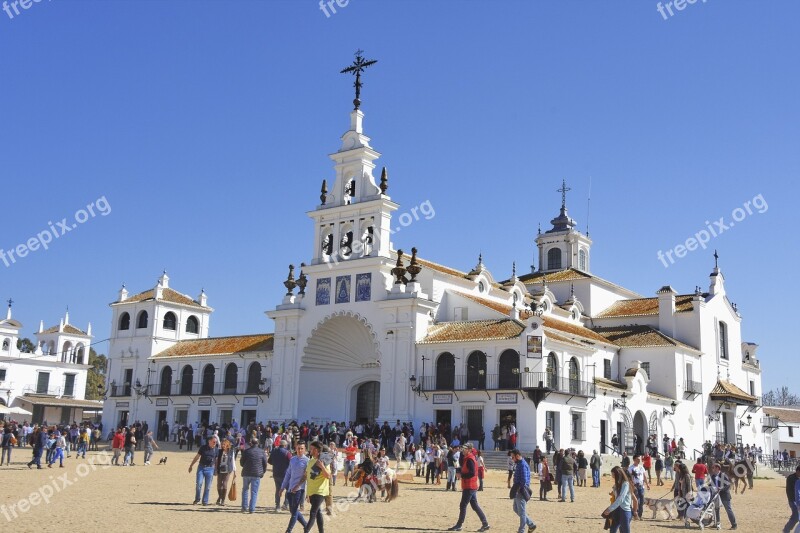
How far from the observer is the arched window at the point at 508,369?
1543 inches

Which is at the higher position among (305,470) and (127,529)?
(305,470)

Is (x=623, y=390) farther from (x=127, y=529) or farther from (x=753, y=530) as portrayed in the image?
(x=127, y=529)

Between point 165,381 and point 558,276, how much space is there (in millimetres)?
26318

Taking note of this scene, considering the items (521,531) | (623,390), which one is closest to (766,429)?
(623,390)

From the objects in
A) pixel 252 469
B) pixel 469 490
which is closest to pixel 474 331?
pixel 252 469

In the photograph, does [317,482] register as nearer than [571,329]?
Yes

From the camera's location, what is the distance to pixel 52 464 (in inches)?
1226

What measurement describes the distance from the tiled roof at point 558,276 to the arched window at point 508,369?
19.0 m

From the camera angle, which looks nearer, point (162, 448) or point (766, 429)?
point (162, 448)

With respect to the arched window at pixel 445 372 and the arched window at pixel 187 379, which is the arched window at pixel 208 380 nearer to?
the arched window at pixel 187 379

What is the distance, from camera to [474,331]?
41.2m

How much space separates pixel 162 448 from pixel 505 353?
57.7 feet

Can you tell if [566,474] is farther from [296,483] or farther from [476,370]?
[476,370]

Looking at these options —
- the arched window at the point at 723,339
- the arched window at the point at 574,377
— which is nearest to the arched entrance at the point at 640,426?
the arched window at the point at 574,377
